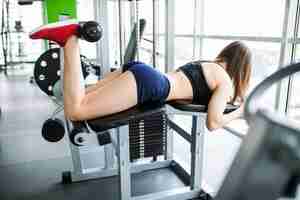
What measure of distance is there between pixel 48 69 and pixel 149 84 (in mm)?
1084

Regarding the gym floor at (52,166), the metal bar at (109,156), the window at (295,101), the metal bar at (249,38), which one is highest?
the metal bar at (249,38)

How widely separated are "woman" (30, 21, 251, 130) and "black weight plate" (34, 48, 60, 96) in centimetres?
71

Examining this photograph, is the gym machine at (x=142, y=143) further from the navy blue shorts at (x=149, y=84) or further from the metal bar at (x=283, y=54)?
the metal bar at (x=283, y=54)

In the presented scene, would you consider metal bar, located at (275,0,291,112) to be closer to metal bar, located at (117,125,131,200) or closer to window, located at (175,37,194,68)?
metal bar, located at (117,125,131,200)

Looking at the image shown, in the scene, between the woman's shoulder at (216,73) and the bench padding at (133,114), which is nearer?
the bench padding at (133,114)

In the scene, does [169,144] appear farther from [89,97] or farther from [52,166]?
[89,97]

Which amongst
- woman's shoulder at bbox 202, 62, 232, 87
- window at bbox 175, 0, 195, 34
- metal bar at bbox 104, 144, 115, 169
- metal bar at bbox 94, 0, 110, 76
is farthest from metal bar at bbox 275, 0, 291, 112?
window at bbox 175, 0, 195, 34

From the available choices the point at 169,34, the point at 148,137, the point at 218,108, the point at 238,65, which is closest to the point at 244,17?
the point at 169,34

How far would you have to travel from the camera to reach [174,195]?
2.20 meters

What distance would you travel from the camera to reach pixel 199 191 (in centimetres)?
228

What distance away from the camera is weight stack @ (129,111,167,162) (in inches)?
103

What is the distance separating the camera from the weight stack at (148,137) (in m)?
2.61

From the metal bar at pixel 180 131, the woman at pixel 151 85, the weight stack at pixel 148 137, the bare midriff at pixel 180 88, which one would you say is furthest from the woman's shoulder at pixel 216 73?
the weight stack at pixel 148 137

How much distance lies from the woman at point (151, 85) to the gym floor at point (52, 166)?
471 mm
